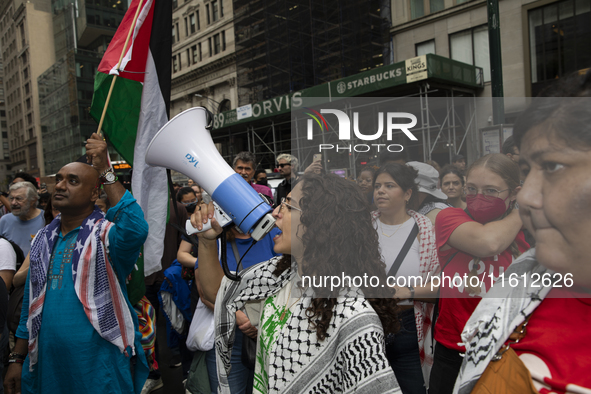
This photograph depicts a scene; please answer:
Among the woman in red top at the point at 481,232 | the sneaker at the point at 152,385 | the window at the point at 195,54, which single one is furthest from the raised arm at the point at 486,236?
the window at the point at 195,54

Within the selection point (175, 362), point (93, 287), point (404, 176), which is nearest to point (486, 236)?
point (404, 176)

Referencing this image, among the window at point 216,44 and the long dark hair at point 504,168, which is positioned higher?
the window at point 216,44

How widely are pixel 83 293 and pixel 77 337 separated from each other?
0.78 feet

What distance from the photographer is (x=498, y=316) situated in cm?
85

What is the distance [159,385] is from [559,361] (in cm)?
378

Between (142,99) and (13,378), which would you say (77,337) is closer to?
(13,378)

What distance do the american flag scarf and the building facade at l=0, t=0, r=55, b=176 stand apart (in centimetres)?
6091

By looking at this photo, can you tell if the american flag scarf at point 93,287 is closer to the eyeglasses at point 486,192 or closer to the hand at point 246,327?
the hand at point 246,327

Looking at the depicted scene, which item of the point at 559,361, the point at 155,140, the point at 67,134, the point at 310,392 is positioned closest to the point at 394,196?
the point at 559,361

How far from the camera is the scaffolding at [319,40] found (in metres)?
20.2

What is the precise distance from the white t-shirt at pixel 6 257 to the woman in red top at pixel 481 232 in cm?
297

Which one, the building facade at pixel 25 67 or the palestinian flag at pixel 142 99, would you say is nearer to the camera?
the palestinian flag at pixel 142 99

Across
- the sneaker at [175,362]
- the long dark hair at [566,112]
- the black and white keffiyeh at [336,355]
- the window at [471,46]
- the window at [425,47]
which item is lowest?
the sneaker at [175,362]

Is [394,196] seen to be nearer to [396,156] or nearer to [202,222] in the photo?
[396,156]
